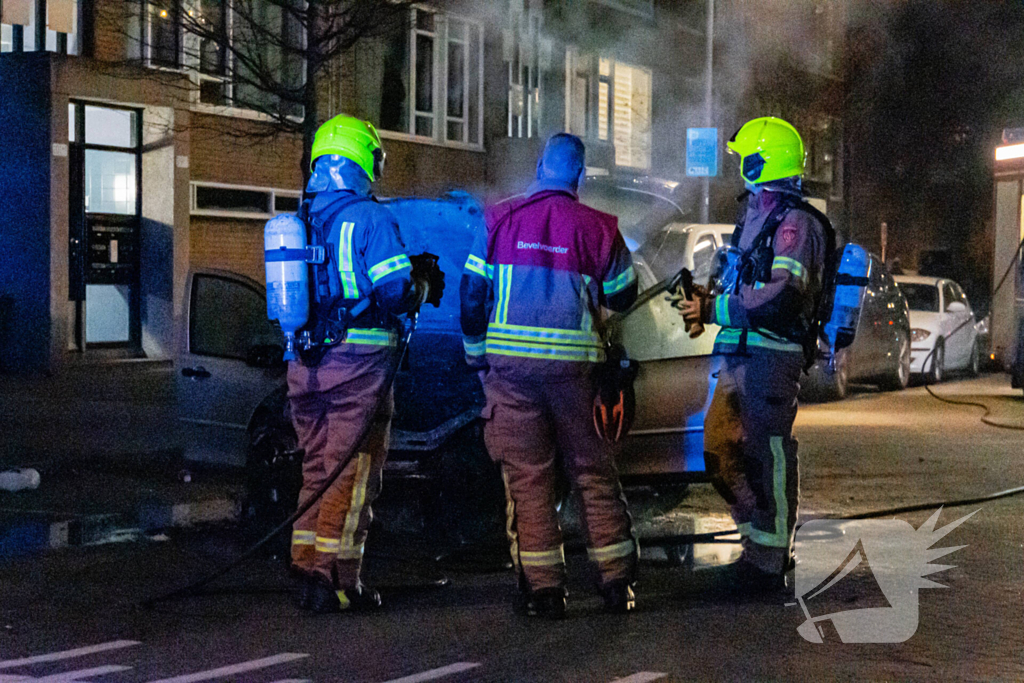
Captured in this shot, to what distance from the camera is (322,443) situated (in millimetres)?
5641

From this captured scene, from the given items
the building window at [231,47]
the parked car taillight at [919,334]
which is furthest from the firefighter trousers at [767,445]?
the parked car taillight at [919,334]

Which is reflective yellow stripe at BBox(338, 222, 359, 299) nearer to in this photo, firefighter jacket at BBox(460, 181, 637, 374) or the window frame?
firefighter jacket at BBox(460, 181, 637, 374)

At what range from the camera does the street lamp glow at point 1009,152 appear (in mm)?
14086

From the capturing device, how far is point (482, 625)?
210 inches

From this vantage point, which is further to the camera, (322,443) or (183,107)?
(183,107)

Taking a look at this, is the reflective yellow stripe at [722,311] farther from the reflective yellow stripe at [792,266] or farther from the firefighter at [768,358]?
the reflective yellow stripe at [792,266]

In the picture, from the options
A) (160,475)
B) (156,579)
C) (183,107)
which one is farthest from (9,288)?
(156,579)

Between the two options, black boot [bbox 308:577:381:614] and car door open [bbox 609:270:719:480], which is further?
car door open [bbox 609:270:719:480]

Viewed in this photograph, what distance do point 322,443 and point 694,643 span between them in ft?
5.68

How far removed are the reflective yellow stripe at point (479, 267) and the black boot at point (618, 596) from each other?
4.40ft

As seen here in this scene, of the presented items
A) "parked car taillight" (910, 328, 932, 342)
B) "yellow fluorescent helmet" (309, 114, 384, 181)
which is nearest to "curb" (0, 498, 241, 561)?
"yellow fluorescent helmet" (309, 114, 384, 181)

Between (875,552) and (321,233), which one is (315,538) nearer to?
(321,233)

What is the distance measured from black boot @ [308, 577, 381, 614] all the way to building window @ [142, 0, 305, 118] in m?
8.46

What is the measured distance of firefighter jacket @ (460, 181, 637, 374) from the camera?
539 cm
